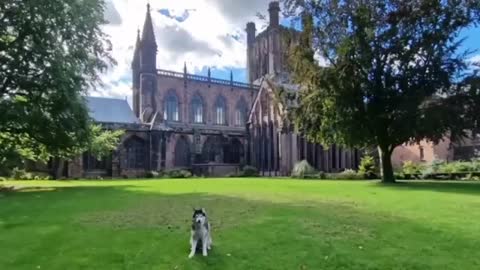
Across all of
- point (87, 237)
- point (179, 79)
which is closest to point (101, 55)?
point (87, 237)

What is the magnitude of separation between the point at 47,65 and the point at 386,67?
54.2ft

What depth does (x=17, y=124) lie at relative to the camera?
21.2 m

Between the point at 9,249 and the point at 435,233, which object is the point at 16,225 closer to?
the point at 9,249

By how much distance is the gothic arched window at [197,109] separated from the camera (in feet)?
227

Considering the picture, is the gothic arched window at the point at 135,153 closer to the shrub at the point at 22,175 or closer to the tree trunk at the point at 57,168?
the tree trunk at the point at 57,168

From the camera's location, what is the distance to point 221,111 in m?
71.6

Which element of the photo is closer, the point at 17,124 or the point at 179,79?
the point at 17,124

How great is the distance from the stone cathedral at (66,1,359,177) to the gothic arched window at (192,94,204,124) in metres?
0.15

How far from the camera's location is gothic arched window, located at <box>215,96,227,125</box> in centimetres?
7131

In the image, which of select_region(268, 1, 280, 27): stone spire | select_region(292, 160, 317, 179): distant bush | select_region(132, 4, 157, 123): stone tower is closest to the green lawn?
select_region(292, 160, 317, 179): distant bush

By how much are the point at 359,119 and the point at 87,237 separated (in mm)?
18135

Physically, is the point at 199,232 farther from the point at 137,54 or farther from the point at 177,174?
the point at 137,54

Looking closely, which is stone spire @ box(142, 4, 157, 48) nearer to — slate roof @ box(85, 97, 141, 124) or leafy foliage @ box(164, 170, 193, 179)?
slate roof @ box(85, 97, 141, 124)

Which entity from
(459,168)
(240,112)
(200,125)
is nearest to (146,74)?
(200,125)
